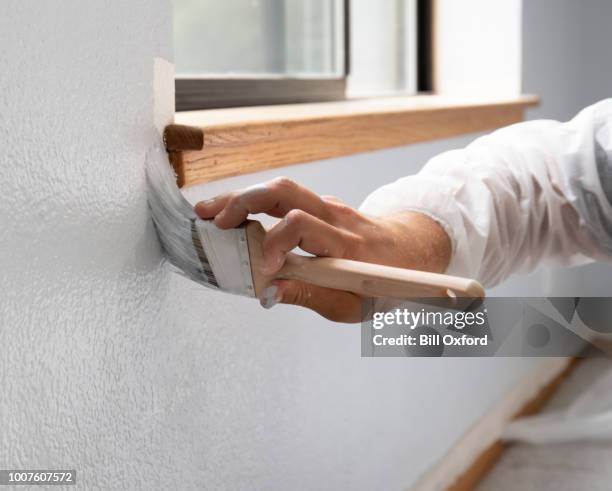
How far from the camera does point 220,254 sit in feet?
2.38

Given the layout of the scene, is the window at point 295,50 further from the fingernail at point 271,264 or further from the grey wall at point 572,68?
the fingernail at point 271,264

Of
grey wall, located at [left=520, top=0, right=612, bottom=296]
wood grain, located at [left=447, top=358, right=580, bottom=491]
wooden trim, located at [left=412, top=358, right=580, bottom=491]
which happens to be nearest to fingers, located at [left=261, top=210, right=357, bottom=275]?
wooden trim, located at [left=412, top=358, right=580, bottom=491]

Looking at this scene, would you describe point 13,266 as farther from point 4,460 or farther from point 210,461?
point 210,461

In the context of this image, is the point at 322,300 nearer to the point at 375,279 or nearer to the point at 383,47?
the point at 375,279

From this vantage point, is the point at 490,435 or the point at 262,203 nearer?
the point at 262,203

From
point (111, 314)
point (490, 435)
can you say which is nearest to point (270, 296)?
point (111, 314)

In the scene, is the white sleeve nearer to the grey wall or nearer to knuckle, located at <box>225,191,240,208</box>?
knuckle, located at <box>225,191,240,208</box>

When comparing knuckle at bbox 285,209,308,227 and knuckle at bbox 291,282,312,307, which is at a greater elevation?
knuckle at bbox 285,209,308,227

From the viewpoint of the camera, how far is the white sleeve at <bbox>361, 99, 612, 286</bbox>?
2.89 ft

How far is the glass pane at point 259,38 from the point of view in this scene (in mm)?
1259

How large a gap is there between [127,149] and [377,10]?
1.22 m

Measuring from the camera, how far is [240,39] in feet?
4.49

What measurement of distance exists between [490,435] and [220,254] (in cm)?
126

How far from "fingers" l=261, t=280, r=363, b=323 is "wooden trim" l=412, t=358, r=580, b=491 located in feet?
2.61
